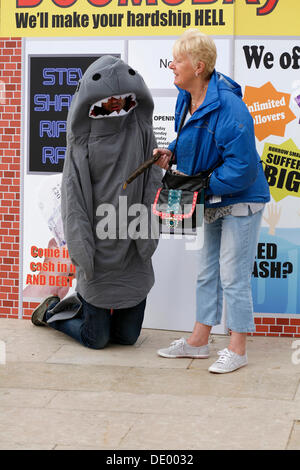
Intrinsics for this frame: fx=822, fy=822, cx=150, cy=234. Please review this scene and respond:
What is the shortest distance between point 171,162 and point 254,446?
6.45 ft

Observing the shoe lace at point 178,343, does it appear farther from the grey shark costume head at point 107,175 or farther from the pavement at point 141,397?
the grey shark costume head at point 107,175

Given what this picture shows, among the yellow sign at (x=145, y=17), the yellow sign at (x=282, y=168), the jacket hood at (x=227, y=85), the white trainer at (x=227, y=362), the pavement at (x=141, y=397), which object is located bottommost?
the pavement at (x=141, y=397)

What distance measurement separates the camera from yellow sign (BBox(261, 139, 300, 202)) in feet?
18.8

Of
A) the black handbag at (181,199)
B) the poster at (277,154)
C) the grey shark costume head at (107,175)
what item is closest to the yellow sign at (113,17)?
the poster at (277,154)

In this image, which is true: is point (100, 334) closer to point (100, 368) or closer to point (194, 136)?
point (100, 368)

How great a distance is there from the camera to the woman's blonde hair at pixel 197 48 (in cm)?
486

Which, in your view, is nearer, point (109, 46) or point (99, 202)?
point (99, 202)

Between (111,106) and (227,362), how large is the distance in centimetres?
178

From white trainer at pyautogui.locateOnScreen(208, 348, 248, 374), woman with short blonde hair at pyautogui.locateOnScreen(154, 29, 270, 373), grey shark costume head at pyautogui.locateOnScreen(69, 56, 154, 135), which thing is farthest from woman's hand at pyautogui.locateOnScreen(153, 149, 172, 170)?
white trainer at pyautogui.locateOnScreen(208, 348, 248, 374)

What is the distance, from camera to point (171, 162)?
5133 mm

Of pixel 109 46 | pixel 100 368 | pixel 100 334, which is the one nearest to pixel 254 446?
pixel 100 368

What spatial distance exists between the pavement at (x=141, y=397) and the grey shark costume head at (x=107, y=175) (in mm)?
479

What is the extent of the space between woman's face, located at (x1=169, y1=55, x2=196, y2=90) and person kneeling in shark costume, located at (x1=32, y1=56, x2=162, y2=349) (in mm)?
386

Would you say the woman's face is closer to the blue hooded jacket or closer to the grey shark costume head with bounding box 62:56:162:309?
the blue hooded jacket
